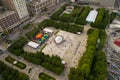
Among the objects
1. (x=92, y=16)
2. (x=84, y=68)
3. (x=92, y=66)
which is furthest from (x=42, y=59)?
(x=92, y=16)

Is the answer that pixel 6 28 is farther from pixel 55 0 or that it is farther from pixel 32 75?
pixel 55 0

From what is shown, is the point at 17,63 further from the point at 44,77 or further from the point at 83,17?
the point at 83,17

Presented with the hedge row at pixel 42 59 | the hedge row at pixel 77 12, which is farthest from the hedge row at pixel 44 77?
the hedge row at pixel 77 12

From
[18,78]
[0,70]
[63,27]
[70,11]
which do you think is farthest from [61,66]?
[70,11]

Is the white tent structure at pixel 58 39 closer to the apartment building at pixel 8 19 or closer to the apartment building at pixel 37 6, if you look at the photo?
the apartment building at pixel 8 19

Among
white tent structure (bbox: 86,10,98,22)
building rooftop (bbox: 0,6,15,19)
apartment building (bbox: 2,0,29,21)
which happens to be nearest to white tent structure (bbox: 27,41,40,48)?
building rooftop (bbox: 0,6,15,19)
